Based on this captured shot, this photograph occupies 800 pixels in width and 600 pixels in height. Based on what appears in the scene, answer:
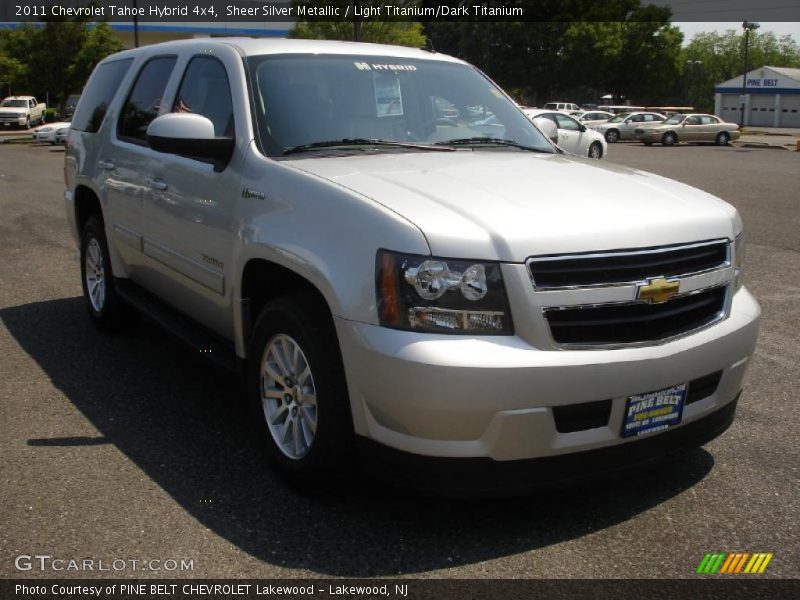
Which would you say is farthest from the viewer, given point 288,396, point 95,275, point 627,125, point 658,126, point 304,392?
point 627,125

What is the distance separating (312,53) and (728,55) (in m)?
129

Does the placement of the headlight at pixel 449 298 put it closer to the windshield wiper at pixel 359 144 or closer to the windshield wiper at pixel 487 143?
the windshield wiper at pixel 359 144

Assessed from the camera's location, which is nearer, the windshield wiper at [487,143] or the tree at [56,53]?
the windshield wiper at [487,143]

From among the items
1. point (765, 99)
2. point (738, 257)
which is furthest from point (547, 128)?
point (765, 99)

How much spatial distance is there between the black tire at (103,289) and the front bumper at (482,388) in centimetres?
346

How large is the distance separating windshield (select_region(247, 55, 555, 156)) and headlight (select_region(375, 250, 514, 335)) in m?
1.32

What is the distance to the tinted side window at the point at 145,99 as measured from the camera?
559 centimetres

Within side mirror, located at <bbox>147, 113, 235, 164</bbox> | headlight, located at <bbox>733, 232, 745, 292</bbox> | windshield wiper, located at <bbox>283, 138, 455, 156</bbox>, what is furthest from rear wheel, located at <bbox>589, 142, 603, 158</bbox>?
side mirror, located at <bbox>147, 113, 235, 164</bbox>

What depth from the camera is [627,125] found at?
43.9 metres

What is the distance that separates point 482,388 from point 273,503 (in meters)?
1.21

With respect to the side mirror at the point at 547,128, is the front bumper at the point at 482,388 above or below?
below

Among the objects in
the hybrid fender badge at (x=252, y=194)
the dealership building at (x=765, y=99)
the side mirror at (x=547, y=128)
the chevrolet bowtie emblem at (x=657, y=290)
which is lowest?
the chevrolet bowtie emblem at (x=657, y=290)

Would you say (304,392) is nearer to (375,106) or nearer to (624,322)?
(624,322)

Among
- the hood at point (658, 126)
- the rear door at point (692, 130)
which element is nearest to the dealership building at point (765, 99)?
the rear door at point (692, 130)
